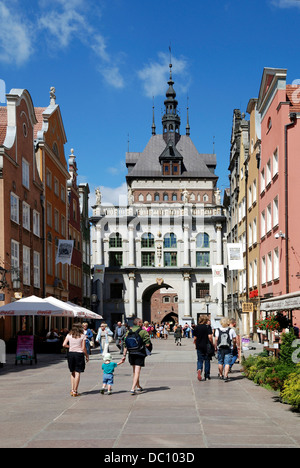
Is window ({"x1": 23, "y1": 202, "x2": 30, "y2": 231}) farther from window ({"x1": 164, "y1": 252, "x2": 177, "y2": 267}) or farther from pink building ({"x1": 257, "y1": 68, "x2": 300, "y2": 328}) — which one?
window ({"x1": 164, "y1": 252, "x2": 177, "y2": 267})

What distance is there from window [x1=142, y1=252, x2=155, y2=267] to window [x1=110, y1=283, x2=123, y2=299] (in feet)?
11.4

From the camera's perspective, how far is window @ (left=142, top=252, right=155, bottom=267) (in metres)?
71.7

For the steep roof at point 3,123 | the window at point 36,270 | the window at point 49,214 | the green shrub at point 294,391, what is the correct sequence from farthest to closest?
the window at point 49,214, the window at point 36,270, the steep roof at point 3,123, the green shrub at point 294,391

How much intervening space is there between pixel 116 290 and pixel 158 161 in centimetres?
3280

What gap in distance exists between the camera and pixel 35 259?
3888cm

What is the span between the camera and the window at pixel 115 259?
71500 millimetres

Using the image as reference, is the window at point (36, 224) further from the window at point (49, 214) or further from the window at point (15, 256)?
the window at point (15, 256)

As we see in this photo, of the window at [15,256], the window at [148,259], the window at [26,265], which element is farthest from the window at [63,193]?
the window at [148,259]

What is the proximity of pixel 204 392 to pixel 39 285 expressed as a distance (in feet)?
85.2

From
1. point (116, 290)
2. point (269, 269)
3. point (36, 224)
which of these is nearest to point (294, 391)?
point (269, 269)

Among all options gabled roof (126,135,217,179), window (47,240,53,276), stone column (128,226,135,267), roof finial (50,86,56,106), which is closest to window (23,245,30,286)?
window (47,240,53,276)

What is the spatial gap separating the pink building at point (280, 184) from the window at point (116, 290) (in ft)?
119
